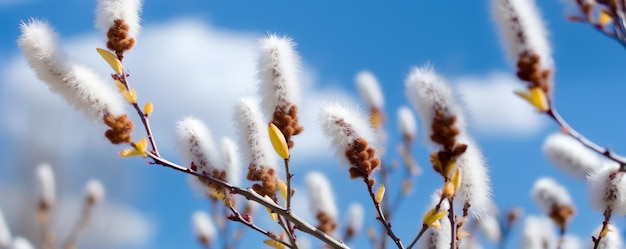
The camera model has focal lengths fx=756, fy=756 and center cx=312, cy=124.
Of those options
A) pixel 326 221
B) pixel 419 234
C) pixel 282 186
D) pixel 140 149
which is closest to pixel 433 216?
pixel 419 234

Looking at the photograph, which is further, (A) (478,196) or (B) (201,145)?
(B) (201,145)

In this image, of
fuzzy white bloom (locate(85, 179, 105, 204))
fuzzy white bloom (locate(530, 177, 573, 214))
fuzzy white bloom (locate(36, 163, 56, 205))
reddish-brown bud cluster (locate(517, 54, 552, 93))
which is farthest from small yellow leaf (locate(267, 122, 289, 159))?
fuzzy white bloom (locate(85, 179, 105, 204))

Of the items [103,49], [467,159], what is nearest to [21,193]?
[103,49]

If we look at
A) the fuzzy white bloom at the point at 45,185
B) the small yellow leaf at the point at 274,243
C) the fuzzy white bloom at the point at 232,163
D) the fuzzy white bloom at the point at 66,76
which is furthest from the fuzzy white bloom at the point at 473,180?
the fuzzy white bloom at the point at 45,185

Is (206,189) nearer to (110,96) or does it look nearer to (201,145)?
(201,145)

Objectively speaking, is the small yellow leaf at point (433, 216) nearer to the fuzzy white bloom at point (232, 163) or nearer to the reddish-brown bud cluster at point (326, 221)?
the fuzzy white bloom at point (232, 163)

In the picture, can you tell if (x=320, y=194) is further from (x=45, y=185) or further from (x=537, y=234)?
(x=45, y=185)
